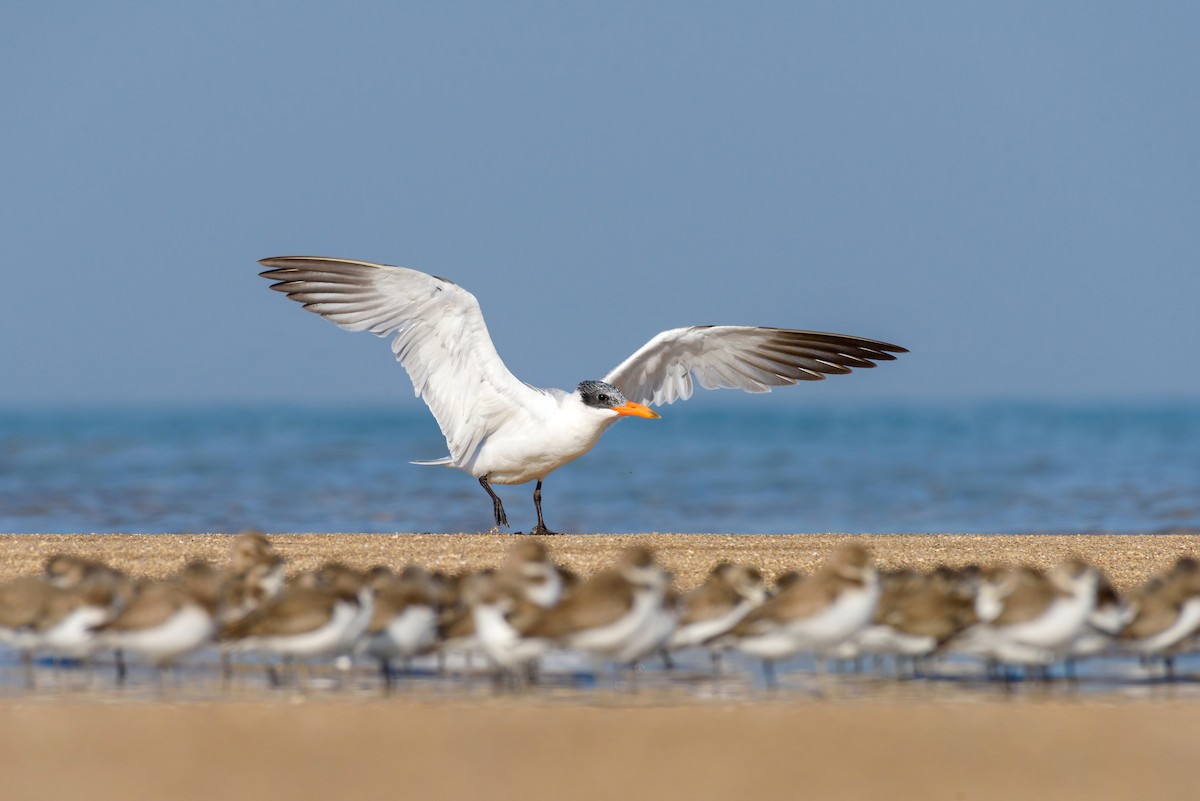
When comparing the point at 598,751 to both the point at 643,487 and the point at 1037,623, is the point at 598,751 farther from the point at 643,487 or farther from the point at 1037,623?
the point at 643,487

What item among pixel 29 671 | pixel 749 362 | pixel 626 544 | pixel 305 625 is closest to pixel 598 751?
pixel 305 625

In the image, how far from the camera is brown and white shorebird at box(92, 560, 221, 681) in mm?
6477

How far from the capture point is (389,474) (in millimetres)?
23719

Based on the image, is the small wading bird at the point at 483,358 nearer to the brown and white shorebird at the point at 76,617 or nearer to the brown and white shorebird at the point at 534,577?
the brown and white shorebird at the point at 534,577

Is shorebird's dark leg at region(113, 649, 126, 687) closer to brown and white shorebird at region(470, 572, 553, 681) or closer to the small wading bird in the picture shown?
brown and white shorebird at region(470, 572, 553, 681)

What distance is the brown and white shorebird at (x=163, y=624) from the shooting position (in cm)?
648

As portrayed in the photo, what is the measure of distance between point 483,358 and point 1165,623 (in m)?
6.33

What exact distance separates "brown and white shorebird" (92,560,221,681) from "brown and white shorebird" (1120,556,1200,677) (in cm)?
404

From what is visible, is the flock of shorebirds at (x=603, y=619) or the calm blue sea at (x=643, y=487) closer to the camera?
the flock of shorebirds at (x=603, y=619)

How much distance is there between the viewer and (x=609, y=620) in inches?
247

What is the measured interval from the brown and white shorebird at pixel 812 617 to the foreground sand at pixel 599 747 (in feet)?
0.86

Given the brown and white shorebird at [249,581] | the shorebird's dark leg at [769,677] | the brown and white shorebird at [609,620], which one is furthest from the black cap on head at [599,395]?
the brown and white shorebird at [609,620]

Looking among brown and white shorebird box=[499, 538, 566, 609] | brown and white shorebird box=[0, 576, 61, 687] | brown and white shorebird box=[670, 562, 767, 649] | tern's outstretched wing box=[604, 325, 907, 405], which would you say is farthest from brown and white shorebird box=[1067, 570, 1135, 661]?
tern's outstretched wing box=[604, 325, 907, 405]

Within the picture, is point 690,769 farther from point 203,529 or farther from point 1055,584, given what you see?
point 203,529
